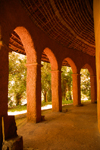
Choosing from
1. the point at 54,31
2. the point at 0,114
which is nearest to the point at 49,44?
the point at 54,31

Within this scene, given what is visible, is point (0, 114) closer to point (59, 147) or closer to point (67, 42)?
point (59, 147)

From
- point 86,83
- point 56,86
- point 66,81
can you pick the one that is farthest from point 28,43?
point 86,83

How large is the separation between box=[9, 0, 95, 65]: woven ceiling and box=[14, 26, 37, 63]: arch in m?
0.83

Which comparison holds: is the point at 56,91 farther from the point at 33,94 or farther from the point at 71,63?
the point at 71,63

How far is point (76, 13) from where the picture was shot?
22.2 feet

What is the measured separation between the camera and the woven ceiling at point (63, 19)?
575cm

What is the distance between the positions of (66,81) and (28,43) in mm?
14394

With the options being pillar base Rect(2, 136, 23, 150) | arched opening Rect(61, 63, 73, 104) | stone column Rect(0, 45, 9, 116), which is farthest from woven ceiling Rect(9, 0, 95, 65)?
arched opening Rect(61, 63, 73, 104)

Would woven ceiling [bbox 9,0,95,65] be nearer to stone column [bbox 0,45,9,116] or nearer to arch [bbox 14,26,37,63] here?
arch [bbox 14,26,37,63]

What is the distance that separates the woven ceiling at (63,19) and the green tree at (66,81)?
9.66 meters

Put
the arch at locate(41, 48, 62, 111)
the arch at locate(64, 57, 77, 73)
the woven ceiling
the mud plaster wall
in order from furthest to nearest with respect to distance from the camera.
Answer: the arch at locate(64, 57, 77, 73)
the arch at locate(41, 48, 62, 111)
the woven ceiling
the mud plaster wall

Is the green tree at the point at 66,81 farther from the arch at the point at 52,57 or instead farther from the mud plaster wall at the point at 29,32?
the arch at the point at 52,57

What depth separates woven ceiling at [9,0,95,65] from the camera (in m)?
5.75

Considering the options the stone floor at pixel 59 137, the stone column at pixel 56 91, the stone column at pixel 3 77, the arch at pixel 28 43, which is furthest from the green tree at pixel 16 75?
the stone column at pixel 3 77
